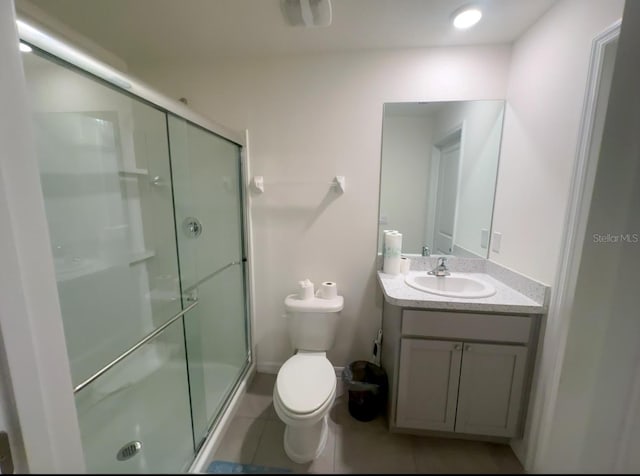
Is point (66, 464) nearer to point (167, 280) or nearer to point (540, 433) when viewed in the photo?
point (167, 280)

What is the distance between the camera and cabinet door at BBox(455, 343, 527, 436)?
128 cm

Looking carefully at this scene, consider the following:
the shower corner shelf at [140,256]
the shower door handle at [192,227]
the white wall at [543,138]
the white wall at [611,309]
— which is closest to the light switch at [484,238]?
the white wall at [543,138]

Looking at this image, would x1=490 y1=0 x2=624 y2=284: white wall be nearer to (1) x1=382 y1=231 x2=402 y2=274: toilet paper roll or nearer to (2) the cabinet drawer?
(2) the cabinet drawer

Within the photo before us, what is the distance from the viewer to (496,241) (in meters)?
1.59

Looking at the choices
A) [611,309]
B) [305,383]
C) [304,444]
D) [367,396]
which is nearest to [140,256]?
[305,383]

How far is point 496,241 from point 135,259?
2.08 metres

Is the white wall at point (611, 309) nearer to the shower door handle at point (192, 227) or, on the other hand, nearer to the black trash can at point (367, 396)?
the black trash can at point (367, 396)

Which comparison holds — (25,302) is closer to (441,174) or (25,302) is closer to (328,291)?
(328,291)

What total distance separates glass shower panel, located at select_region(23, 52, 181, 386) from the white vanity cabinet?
1266 mm

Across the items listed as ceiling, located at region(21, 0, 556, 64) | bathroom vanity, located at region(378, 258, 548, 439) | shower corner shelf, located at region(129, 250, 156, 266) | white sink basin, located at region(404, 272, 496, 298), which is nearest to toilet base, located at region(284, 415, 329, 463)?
bathroom vanity, located at region(378, 258, 548, 439)

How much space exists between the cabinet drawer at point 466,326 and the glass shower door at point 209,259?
3.84ft

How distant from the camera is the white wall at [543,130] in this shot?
106 cm

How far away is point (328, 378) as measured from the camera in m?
1.38

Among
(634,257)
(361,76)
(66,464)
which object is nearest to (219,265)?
(66,464)
